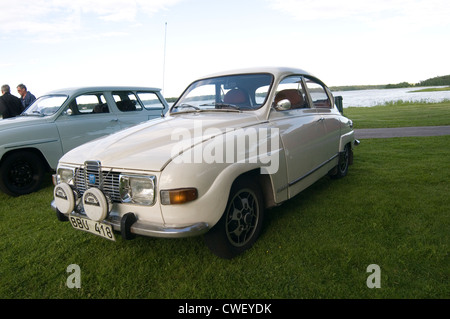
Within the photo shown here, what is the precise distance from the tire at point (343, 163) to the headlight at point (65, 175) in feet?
13.3

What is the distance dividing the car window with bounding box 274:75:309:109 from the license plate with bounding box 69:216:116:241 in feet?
7.55

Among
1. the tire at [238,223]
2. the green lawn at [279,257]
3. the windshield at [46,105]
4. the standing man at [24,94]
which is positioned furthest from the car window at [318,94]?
the standing man at [24,94]

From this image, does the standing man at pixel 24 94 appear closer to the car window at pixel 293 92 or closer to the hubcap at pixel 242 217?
the car window at pixel 293 92

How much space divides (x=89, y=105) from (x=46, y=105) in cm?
78

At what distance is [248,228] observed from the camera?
3.16 metres

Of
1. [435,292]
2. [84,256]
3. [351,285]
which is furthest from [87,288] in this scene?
[435,292]

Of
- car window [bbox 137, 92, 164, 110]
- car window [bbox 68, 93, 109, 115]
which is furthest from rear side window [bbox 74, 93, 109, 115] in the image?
car window [bbox 137, 92, 164, 110]

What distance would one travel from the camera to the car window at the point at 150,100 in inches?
290

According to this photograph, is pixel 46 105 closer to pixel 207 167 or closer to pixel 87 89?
pixel 87 89

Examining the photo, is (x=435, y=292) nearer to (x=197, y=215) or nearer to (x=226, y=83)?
(x=197, y=215)

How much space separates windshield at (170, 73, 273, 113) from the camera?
3734 millimetres

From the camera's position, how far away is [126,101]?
23.0ft

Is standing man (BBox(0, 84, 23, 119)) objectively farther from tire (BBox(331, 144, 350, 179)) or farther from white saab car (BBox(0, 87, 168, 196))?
tire (BBox(331, 144, 350, 179))
